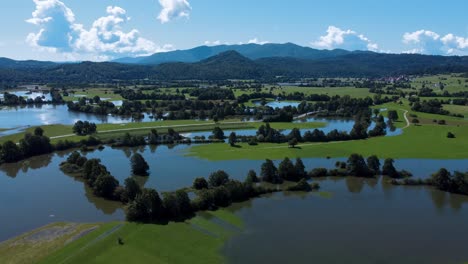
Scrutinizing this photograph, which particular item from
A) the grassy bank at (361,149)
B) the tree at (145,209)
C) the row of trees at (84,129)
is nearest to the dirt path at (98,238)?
the tree at (145,209)

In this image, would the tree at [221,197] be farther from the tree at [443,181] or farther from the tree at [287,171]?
the tree at [443,181]

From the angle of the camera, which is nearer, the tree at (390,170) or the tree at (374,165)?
the tree at (390,170)

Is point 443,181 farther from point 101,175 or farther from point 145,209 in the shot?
point 101,175

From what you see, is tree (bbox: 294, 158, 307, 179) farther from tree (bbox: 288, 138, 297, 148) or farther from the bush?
tree (bbox: 288, 138, 297, 148)

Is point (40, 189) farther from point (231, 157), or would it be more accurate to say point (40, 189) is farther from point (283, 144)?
point (283, 144)

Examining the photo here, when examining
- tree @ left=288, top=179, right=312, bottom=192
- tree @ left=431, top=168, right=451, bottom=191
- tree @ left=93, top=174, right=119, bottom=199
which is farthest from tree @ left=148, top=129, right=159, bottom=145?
tree @ left=431, top=168, right=451, bottom=191

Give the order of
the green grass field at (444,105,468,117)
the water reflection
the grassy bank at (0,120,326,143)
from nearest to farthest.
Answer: the water reflection < the grassy bank at (0,120,326,143) < the green grass field at (444,105,468,117)
